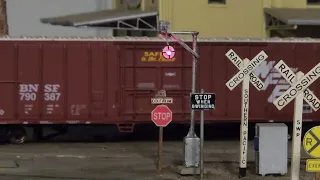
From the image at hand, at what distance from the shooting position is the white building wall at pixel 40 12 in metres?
28.0

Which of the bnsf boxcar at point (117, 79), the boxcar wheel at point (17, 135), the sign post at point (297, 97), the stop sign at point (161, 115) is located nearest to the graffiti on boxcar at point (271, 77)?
the bnsf boxcar at point (117, 79)

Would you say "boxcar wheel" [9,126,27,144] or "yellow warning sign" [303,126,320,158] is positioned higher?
"yellow warning sign" [303,126,320,158]

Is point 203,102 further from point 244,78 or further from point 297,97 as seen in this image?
point 297,97

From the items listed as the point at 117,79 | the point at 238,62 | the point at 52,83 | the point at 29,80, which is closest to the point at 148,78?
the point at 117,79

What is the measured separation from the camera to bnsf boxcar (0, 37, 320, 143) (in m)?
17.5

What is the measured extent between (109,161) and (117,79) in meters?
3.33

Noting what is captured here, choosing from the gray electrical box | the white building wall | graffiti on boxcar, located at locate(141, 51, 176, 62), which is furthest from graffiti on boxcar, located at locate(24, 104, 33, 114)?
the white building wall

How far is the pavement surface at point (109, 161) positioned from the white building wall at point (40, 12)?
11.2m

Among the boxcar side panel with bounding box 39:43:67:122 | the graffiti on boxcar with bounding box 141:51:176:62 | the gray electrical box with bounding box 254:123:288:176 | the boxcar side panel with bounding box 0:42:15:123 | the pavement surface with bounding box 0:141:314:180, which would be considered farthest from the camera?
the graffiti on boxcar with bounding box 141:51:176:62

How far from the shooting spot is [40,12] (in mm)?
28250

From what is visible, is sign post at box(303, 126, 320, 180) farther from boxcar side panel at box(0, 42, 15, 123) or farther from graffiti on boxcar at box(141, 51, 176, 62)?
boxcar side panel at box(0, 42, 15, 123)

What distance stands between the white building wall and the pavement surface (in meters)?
11.2

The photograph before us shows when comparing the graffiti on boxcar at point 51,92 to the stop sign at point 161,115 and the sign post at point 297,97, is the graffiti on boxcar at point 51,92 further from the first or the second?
the sign post at point 297,97

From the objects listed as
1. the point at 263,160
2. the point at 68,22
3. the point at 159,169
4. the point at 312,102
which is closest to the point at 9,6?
the point at 68,22
